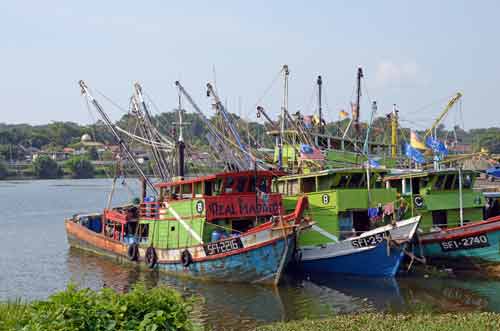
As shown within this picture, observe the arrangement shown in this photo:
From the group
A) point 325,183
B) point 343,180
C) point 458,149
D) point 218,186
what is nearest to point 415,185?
point 343,180

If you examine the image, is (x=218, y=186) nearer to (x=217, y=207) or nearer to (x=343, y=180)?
(x=217, y=207)

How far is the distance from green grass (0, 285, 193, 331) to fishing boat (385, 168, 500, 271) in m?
18.7

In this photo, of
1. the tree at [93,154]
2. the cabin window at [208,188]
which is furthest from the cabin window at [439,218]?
the tree at [93,154]

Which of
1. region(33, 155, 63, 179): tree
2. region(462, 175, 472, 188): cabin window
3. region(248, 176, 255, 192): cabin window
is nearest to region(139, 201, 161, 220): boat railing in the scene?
region(248, 176, 255, 192): cabin window

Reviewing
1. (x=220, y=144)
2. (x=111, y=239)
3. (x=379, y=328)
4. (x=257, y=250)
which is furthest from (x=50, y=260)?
(x=379, y=328)

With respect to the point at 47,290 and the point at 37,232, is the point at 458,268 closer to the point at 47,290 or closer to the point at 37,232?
the point at 47,290

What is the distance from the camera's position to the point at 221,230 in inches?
959

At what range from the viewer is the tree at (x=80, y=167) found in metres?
125

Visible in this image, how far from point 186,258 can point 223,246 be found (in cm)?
208

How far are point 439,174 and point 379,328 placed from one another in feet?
54.0

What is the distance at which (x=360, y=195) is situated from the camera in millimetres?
26672

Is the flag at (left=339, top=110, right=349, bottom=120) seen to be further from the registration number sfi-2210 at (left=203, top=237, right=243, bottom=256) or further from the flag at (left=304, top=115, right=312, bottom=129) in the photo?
the registration number sfi-2210 at (left=203, top=237, right=243, bottom=256)

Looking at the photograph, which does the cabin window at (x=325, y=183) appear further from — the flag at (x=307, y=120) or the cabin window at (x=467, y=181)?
the flag at (x=307, y=120)

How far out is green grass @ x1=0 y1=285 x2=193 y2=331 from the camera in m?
8.49
